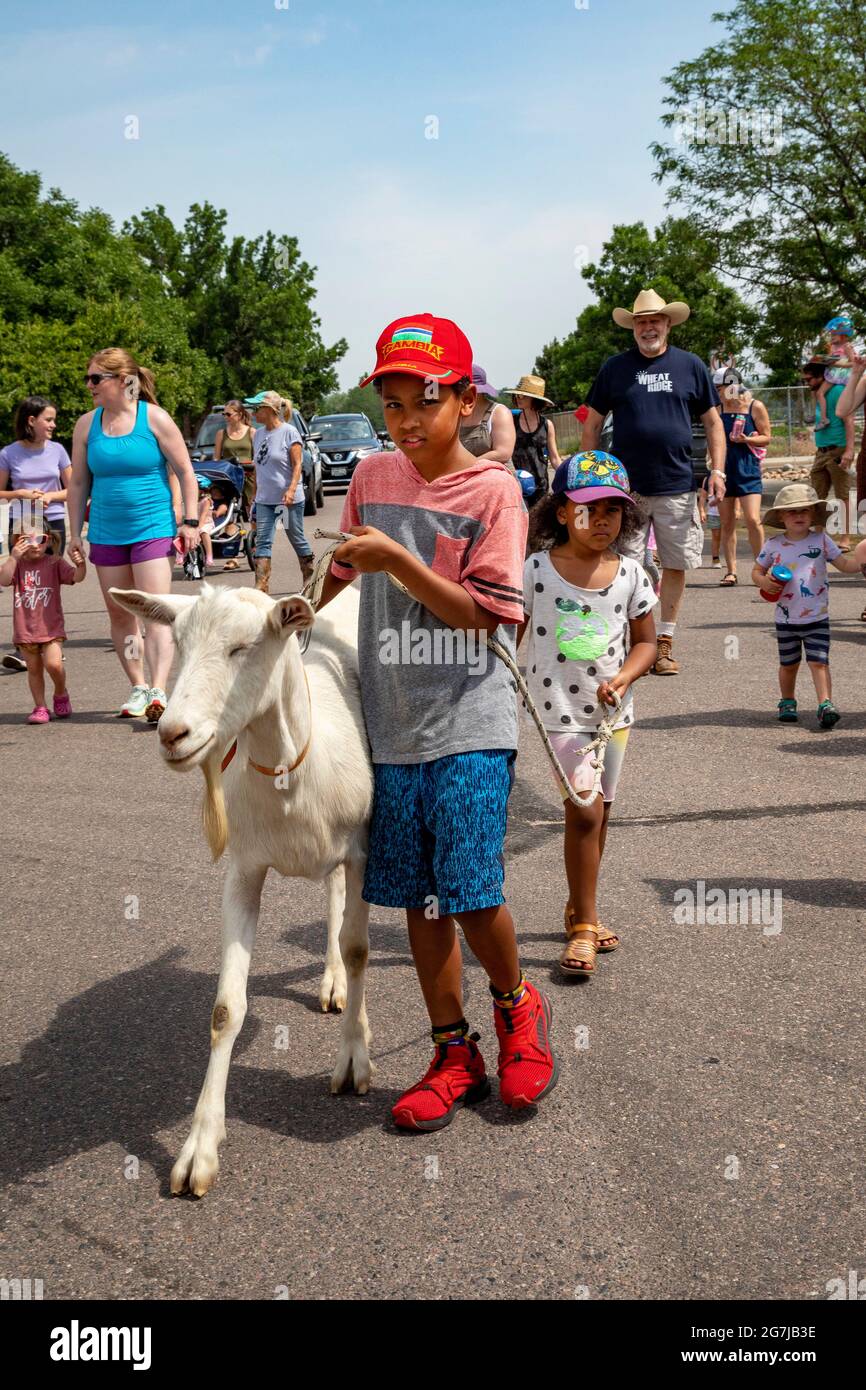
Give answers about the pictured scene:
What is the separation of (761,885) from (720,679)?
4.33 metres

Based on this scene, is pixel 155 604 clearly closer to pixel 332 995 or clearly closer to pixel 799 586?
pixel 332 995

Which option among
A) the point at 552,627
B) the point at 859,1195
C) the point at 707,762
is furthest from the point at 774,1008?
the point at 707,762

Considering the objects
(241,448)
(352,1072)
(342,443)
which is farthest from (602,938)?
(342,443)

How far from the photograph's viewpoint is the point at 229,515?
60.4 feet

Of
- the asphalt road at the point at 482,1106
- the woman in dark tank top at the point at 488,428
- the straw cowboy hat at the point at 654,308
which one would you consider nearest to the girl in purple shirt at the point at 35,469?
the woman in dark tank top at the point at 488,428

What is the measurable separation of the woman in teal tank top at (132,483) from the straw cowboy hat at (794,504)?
11.7ft

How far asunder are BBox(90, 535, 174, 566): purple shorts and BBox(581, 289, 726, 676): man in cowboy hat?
2.81m

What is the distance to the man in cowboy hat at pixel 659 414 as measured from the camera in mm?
8773

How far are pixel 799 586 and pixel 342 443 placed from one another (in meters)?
27.3

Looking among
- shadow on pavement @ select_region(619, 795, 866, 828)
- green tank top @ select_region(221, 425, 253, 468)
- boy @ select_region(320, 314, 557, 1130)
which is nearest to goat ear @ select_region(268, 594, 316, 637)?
boy @ select_region(320, 314, 557, 1130)

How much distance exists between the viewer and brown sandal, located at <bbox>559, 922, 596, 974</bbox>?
4.45 m

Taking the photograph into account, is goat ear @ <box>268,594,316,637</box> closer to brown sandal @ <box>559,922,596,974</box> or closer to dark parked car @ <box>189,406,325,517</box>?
brown sandal @ <box>559,922,596,974</box>

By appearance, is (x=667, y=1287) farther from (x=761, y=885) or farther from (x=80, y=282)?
(x=80, y=282)

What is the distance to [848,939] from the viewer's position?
4.71 meters
